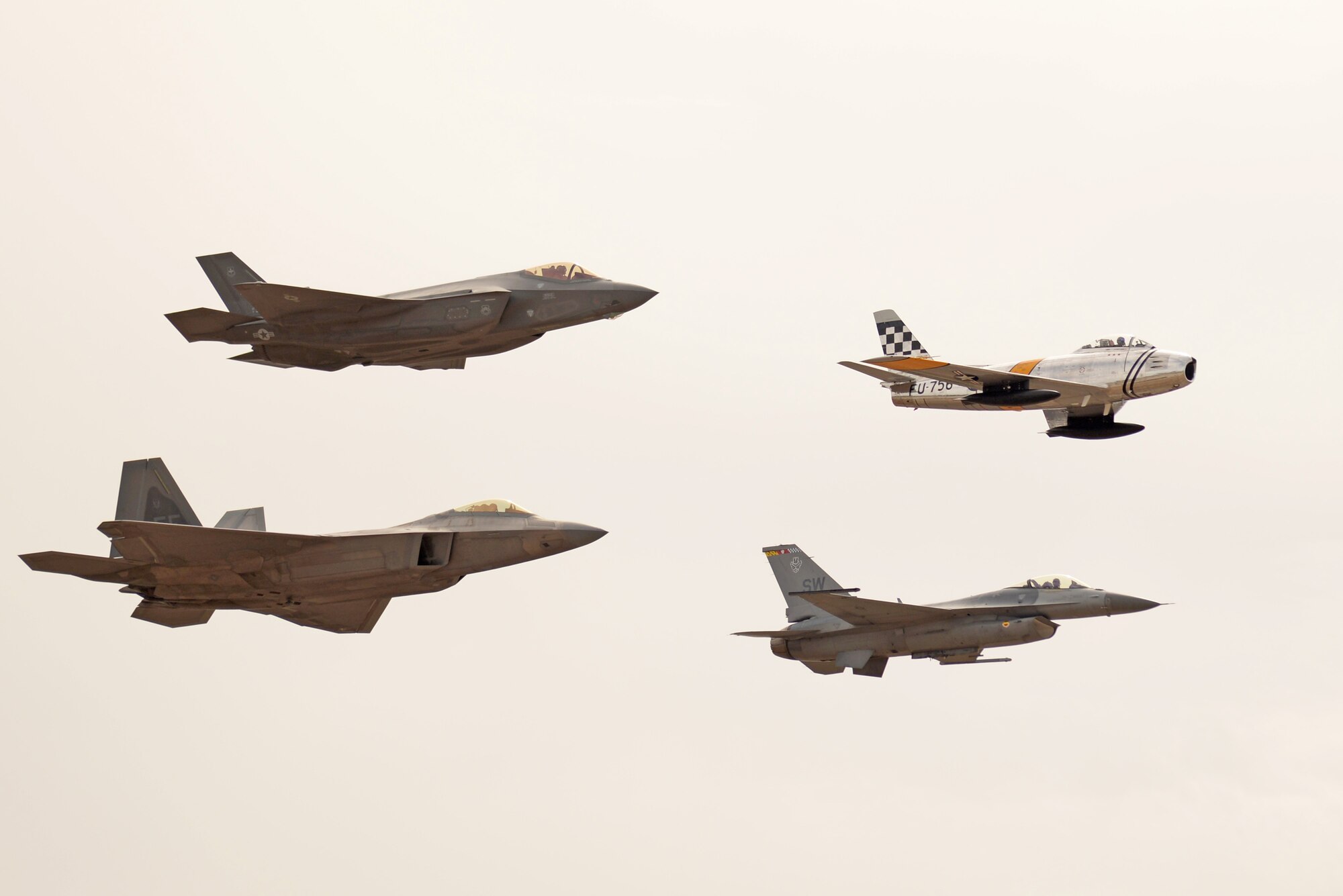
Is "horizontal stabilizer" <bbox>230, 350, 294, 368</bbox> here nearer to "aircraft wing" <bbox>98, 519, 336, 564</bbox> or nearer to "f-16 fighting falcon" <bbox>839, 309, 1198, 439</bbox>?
"aircraft wing" <bbox>98, 519, 336, 564</bbox>

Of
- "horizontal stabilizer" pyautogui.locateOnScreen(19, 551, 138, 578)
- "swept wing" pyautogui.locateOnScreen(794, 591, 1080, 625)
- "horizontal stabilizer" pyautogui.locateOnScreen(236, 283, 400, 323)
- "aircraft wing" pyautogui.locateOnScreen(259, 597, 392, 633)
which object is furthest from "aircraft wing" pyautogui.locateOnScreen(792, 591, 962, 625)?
"horizontal stabilizer" pyautogui.locateOnScreen(19, 551, 138, 578)

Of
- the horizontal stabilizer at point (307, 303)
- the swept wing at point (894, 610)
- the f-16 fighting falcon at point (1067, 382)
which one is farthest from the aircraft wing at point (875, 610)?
the horizontal stabilizer at point (307, 303)

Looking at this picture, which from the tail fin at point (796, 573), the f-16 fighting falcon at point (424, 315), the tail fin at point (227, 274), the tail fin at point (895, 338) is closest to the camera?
the f-16 fighting falcon at point (424, 315)

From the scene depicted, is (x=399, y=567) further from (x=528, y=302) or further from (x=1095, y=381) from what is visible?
(x=1095, y=381)

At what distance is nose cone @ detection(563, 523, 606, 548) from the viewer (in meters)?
34.7

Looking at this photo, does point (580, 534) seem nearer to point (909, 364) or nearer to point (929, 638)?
point (909, 364)

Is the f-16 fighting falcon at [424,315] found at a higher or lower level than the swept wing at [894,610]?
higher

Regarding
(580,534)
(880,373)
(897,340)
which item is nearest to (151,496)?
(580,534)

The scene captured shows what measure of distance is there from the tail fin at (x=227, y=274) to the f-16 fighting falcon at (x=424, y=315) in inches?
32.8

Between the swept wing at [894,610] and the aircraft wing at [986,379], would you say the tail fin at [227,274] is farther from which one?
the swept wing at [894,610]

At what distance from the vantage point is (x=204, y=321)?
37125mm

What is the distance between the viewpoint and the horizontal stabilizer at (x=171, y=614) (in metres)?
38.2

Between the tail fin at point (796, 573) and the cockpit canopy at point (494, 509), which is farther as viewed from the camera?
the tail fin at point (796, 573)

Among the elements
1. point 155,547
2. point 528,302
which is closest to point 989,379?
point 528,302
